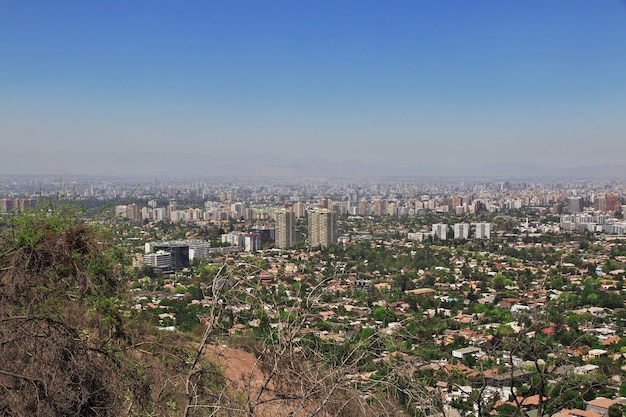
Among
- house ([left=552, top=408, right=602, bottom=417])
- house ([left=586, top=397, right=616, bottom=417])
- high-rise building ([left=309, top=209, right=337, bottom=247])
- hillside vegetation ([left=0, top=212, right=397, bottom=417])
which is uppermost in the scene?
hillside vegetation ([left=0, top=212, right=397, bottom=417])

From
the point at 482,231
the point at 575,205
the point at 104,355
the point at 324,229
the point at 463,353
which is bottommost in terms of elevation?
the point at 482,231

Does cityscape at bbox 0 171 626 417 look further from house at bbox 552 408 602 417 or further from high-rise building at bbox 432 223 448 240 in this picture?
high-rise building at bbox 432 223 448 240

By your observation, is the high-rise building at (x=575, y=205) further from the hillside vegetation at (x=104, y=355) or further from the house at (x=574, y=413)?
the hillside vegetation at (x=104, y=355)

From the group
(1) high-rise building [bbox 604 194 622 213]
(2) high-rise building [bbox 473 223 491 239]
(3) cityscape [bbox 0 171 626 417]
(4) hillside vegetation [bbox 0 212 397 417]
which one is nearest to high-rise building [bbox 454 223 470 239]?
(3) cityscape [bbox 0 171 626 417]

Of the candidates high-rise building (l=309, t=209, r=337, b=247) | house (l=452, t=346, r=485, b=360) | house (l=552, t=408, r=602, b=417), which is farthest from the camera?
high-rise building (l=309, t=209, r=337, b=247)

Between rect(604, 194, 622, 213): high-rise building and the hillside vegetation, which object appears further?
rect(604, 194, 622, 213): high-rise building

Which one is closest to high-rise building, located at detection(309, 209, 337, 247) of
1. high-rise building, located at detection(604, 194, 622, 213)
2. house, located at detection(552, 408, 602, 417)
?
house, located at detection(552, 408, 602, 417)

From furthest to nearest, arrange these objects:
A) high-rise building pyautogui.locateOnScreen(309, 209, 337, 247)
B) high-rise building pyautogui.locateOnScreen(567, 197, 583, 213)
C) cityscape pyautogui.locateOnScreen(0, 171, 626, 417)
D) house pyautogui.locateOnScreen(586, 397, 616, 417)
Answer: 1. high-rise building pyautogui.locateOnScreen(567, 197, 583, 213)
2. high-rise building pyautogui.locateOnScreen(309, 209, 337, 247)
3. house pyautogui.locateOnScreen(586, 397, 616, 417)
4. cityscape pyautogui.locateOnScreen(0, 171, 626, 417)

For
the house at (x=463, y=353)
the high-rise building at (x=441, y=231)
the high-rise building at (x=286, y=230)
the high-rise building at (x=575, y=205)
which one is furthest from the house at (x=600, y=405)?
the high-rise building at (x=575, y=205)

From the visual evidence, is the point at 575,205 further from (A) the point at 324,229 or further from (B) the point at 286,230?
(B) the point at 286,230

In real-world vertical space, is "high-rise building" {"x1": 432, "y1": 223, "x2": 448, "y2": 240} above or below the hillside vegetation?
below

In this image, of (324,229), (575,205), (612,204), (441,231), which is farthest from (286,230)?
(612,204)
